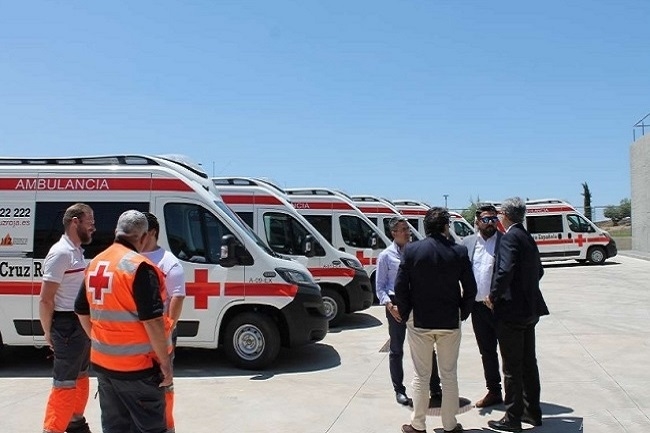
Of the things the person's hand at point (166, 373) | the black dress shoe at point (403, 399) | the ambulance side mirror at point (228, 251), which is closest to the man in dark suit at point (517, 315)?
the black dress shoe at point (403, 399)

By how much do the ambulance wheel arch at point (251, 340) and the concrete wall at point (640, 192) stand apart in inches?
1127

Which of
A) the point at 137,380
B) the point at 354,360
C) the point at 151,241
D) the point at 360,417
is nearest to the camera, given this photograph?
the point at 137,380

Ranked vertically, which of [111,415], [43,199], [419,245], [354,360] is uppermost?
[43,199]

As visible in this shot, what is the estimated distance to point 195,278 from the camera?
26.1ft

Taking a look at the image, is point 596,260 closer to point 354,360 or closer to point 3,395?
point 354,360

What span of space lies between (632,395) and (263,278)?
451 centimetres

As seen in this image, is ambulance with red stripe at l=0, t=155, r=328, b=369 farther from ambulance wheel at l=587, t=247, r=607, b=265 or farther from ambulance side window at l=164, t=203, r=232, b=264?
ambulance wheel at l=587, t=247, r=607, b=265

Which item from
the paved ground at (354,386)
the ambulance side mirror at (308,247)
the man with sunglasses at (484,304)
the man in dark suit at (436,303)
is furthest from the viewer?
Result: the ambulance side mirror at (308,247)

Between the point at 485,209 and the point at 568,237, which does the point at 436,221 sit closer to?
the point at 485,209

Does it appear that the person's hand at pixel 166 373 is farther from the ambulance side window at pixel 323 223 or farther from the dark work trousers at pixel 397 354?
the ambulance side window at pixel 323 223

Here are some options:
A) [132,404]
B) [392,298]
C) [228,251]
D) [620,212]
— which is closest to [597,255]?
[228,251]

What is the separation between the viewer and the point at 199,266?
26.2 ft

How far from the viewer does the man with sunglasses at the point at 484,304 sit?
6164mm

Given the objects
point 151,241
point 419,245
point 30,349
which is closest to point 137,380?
point 151,241
